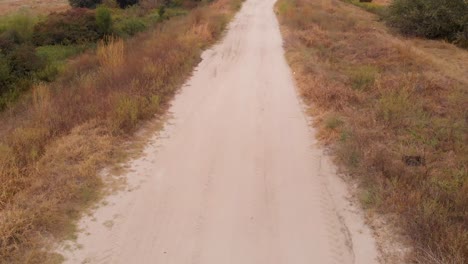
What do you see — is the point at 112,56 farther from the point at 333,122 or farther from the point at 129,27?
the point at 129,27

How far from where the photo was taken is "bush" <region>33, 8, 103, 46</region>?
919 inches

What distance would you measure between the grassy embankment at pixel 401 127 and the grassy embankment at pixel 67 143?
154 inches

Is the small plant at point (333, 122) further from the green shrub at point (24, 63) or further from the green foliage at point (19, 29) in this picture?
the green foliage at point (19, 29)

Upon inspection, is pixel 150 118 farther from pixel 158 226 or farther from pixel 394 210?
pixel 394 210

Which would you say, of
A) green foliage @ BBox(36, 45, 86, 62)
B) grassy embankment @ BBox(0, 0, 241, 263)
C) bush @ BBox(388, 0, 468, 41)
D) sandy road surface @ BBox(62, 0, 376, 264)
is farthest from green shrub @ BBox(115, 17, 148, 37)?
sandy road surface @ BBox(62, 0, 376, 264)

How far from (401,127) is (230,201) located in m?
4.37

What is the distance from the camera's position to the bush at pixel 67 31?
76.6 feet

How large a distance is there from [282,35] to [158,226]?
1688 centimetres

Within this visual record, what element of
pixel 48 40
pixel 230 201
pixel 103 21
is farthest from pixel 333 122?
pixel 48 40

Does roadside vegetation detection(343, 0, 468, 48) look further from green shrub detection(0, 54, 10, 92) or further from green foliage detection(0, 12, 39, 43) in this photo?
green foliage detection(0, 12, 39, 43)

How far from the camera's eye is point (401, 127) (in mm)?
8398

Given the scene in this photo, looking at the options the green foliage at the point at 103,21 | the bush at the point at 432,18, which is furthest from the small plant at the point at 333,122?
the green foliage at the point at 103,21

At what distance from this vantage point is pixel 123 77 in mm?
10852

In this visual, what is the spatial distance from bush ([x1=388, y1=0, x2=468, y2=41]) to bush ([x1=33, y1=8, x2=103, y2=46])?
17.0 meters
